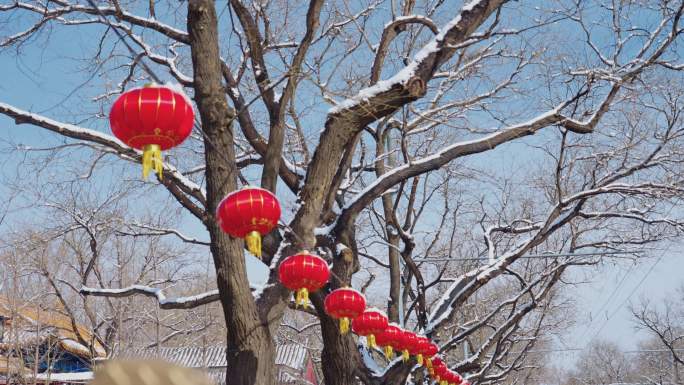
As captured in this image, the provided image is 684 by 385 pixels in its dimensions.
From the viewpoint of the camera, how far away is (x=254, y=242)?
4734mm

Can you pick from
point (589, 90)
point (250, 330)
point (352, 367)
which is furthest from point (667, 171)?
point (250, 330)

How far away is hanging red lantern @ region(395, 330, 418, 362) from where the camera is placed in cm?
818

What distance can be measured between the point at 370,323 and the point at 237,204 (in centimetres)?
316

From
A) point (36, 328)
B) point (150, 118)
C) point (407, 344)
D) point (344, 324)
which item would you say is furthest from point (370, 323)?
point (36, 328)

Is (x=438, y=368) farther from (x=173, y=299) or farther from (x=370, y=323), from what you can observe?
(x=173, y=299)

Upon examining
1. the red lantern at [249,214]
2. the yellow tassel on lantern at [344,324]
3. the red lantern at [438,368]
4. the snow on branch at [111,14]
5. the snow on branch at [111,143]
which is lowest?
the yellow tassel on lantern at [344,324]

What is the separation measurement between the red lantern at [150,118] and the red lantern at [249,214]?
2.98ft

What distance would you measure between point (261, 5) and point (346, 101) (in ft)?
9.87

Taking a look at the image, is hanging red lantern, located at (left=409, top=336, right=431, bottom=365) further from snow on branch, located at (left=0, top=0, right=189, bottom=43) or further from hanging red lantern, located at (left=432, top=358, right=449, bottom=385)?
snow on branch, located at (left=0, top=0, right=189, bottom=43)

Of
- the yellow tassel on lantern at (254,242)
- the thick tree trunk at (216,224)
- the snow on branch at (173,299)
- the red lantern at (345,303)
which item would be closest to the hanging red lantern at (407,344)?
the red lantern at (345,303)

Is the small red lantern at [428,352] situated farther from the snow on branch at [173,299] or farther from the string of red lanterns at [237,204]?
the snow on branch at [173,299]

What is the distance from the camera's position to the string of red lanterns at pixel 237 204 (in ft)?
12.3

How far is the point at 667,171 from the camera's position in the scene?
9.70 metres

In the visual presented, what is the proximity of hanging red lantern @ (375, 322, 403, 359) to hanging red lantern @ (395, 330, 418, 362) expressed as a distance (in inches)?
3.3
